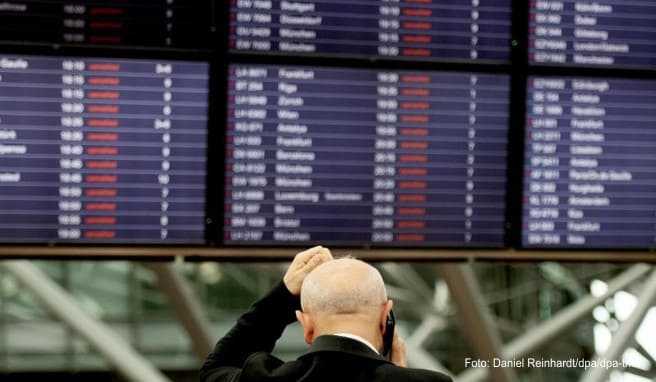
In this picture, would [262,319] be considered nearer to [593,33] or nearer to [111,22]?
[111,22]

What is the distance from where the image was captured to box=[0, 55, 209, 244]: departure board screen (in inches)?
156

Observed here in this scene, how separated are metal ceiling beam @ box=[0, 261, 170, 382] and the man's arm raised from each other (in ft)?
10.4

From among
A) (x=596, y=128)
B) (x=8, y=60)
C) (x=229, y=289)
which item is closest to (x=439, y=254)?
(x=596, y=128)

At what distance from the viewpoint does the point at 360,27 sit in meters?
4.23

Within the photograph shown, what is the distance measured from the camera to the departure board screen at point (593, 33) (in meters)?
4.41

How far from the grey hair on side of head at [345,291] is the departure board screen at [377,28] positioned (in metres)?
1.83

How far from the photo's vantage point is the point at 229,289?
21.9 metres

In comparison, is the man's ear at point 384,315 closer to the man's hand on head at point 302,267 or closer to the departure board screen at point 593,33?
the man's hand on head at point 302,267

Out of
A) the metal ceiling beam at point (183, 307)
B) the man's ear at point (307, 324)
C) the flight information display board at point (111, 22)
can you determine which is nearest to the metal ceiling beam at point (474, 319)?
the metal ceiling beam at point (183, 307)

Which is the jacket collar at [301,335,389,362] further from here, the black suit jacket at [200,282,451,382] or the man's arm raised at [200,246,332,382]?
→ the man's arm raised at [200,246,332,382]

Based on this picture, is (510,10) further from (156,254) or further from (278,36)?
(156,254)

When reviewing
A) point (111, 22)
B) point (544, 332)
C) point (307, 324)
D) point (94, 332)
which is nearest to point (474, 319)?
point (544, 332)

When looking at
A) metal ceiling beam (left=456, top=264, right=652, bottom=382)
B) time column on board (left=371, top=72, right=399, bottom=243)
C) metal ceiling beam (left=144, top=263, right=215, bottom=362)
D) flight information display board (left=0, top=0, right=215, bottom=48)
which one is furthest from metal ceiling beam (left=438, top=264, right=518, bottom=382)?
flight information display board (left=0, top=0, right=215, bottom=48)

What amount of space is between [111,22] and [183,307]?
3176 mm
